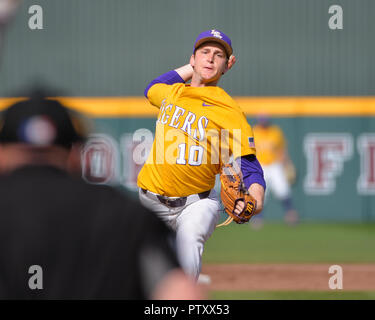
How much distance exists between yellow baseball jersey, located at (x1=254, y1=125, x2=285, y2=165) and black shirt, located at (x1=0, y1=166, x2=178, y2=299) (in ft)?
36.9

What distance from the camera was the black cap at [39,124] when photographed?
179cm

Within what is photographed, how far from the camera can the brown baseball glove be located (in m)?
4.19

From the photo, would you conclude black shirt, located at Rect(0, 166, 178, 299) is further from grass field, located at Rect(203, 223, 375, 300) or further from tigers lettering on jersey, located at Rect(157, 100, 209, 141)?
grass field, located at Rect(203, 223, 375, 300)

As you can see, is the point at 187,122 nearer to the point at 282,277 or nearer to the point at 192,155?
the point at 192,155

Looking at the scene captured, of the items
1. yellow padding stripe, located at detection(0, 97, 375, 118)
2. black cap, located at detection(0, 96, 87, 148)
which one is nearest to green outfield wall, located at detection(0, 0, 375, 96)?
→ yellow padding stripe, located at detection(0, 97, 375, 118)

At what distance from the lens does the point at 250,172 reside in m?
4.25

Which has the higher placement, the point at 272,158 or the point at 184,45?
the point at 184,45

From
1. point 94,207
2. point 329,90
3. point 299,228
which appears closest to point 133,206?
point 94,207

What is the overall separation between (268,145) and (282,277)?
564cm

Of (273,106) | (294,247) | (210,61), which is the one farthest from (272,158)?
(210,61)

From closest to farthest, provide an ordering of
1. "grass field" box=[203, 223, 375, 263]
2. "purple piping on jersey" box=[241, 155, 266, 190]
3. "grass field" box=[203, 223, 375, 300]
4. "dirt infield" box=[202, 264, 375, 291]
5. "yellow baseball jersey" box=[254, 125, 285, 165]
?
"purple piping on jersey" box=[241, 155, 266, 190] < "grass field" box=[203, 223, 375, 300] < "dirt infield" box=[202, 264, 375, 291] < "grass field" box=[203, 223, 375, 263] < "yellow baseball jersey" box=[254, 125, 285, 165]
